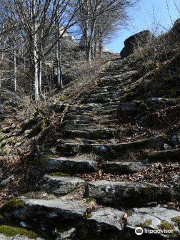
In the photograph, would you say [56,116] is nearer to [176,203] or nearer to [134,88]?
[134,88]

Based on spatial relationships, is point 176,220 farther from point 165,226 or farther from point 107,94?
point 107,94

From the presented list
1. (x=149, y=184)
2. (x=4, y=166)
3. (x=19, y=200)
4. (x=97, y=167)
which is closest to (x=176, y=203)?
(x=149, y=184)

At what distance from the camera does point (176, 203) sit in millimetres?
3314

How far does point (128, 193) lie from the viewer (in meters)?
3.55

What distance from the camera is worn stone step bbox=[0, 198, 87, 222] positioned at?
10.8ft

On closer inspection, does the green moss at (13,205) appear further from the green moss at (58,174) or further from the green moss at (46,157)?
the green moss at (46,157)

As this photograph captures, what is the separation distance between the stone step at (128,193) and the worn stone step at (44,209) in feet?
1.08

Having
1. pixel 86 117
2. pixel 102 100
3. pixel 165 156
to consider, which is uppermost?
pixel 102 100

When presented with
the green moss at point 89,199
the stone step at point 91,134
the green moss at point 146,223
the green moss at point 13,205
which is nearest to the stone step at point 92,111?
the stone step at point 91,134

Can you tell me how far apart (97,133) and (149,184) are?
2.32m

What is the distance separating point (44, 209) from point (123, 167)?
1.58 metres

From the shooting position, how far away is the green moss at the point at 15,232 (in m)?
3.18

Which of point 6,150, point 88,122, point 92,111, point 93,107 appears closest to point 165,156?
point 88,122

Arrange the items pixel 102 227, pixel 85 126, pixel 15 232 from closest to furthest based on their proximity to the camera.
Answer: pixel 102 227 → pixel 15 232 → pixel 85 126
